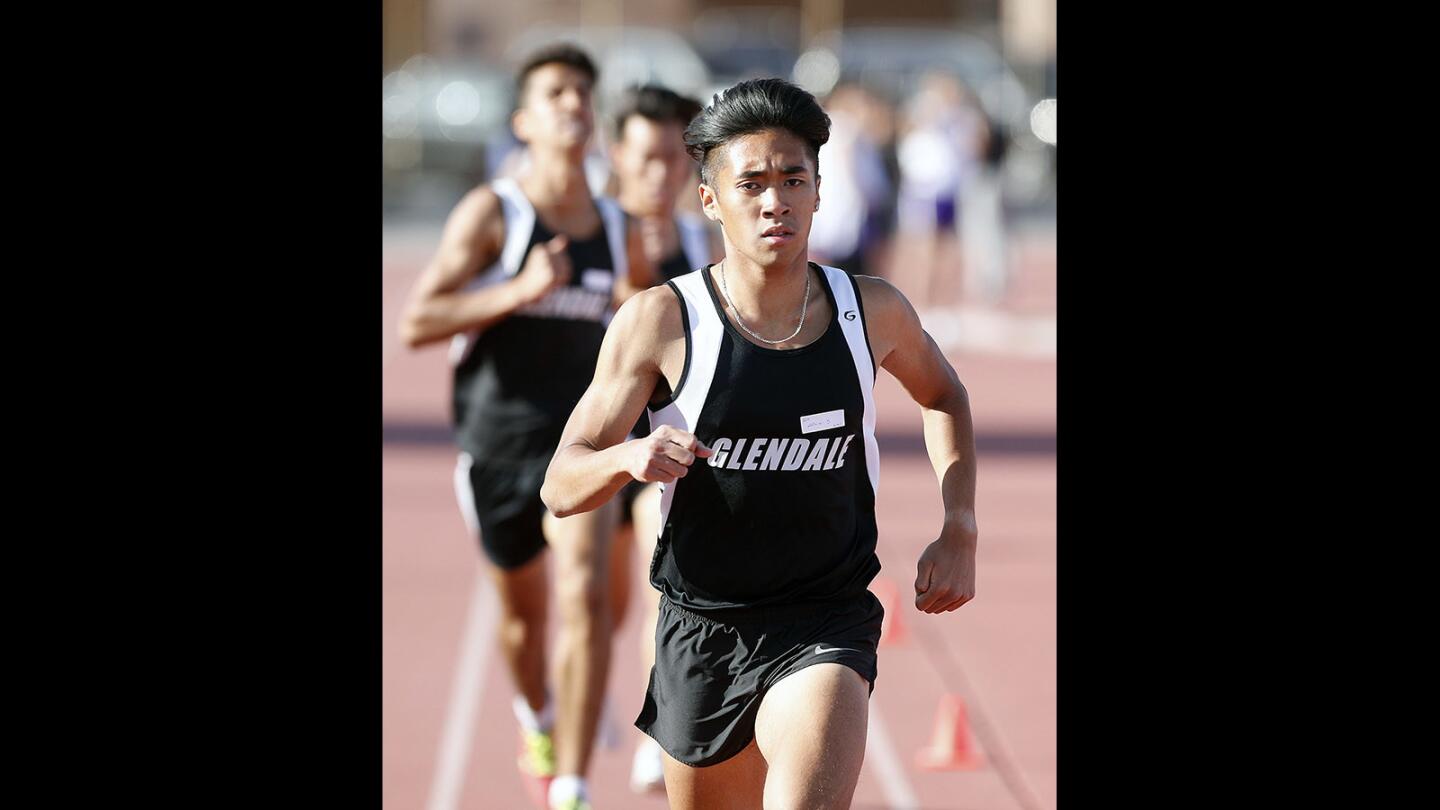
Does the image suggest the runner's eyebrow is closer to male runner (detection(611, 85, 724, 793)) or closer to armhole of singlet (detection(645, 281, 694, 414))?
armhole of singlet (detection(645, 281, 694, 414))

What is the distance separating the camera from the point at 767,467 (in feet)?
13.8

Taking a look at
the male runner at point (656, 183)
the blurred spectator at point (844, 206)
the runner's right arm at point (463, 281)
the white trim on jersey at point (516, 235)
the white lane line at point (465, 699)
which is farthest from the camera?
the blurred spectator at point (844, 206)

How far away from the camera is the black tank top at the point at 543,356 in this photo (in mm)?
6289

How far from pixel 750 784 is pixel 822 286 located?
119 cm

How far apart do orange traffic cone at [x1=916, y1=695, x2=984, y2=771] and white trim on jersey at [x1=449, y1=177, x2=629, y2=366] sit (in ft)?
6.45

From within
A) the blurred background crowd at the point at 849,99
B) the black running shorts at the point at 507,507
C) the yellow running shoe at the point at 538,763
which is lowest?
the yellow running shoe at the point at 538,763

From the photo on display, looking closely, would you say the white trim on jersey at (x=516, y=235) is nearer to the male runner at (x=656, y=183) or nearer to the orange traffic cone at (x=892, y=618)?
the male runner at (x=656, y=183)

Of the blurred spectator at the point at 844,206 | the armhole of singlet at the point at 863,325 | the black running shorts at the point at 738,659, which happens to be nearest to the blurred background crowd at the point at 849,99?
the blurred spectator at the point at 844,206

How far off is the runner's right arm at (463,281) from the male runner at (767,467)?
1774 mm

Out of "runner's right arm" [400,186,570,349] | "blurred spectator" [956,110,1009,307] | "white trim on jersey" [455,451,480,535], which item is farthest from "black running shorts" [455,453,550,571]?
"blurred spectator" [956,110,1009,307]

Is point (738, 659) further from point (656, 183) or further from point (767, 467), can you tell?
point (656, 183)

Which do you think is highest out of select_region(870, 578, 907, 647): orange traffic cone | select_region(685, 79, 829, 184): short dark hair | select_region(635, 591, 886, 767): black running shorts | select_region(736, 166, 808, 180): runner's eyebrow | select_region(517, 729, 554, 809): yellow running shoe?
select_region(685, 79, 829, 184): short dark hair

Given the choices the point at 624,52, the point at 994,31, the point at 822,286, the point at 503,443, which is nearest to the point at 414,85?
the point at 624,52

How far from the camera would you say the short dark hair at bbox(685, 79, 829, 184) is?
4.14 m
